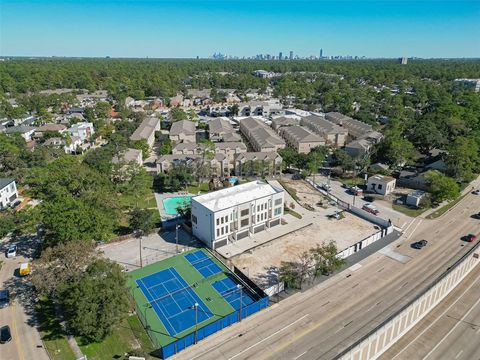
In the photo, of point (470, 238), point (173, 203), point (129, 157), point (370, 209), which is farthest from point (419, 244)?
Answer: point (129, 157)

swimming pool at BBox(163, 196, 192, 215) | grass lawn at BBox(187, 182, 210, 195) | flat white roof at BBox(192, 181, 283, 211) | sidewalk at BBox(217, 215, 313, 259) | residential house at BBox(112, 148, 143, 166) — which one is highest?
flat white roof at BBox(192, 181, 283, 211)

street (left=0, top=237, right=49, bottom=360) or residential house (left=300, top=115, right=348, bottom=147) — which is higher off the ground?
residential house (left=300, top=115, right=348, bottom=147)

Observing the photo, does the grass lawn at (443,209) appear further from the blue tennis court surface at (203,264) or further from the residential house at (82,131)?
the residential house at (82,131)

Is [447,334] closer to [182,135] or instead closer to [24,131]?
[182,135]

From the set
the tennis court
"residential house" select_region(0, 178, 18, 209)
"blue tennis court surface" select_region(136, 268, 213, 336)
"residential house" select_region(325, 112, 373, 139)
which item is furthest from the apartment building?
"residential house" select_region(325, 112, 373, 139)

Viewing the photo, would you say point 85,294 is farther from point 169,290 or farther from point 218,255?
point 218,255

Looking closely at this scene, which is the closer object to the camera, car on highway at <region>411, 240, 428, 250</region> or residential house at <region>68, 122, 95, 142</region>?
car on highway at <region>411, 240, 428, 250</region>

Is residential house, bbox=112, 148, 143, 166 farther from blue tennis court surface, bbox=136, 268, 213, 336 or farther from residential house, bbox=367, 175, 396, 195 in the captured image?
residential house, bbox=367, 175, 396, 195
